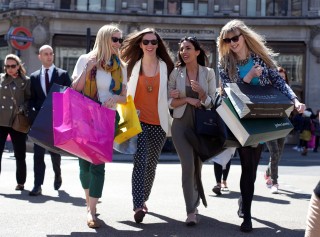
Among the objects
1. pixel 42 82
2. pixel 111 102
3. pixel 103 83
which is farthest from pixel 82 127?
pixel 42 82

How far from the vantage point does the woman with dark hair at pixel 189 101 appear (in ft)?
20.0

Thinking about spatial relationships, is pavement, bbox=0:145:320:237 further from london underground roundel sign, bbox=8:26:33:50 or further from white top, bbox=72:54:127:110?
london underground roundel sign, bbox=8:26:33:50

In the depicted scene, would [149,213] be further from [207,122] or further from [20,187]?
[20,187]

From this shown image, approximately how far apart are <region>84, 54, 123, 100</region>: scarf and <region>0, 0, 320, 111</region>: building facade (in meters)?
24.4

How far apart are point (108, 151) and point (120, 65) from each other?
1049 millimetres

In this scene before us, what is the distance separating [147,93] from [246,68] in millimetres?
1072

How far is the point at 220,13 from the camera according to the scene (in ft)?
102

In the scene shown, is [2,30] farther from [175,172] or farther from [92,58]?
[92,58]

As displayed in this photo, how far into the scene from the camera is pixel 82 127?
5.39 m

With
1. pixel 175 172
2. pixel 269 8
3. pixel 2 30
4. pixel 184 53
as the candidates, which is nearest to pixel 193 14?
pixel 269 8

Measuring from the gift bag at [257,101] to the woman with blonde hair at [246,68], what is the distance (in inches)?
5.9

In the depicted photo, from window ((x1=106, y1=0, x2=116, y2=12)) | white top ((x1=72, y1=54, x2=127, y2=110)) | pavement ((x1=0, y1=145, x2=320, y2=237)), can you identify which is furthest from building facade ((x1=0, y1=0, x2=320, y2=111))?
white top ((x1=72, y1=54, x2=127, y2=110))

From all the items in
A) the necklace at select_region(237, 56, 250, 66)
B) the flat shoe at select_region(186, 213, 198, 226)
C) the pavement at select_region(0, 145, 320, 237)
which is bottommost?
the pavement at select_region(0, 145, 320, 237)

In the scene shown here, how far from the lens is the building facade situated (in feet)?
99.1
